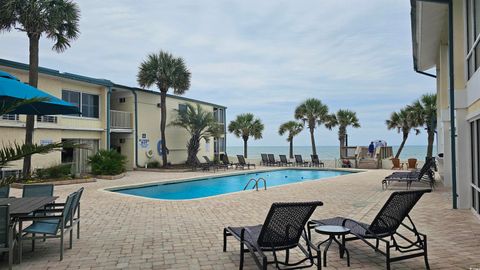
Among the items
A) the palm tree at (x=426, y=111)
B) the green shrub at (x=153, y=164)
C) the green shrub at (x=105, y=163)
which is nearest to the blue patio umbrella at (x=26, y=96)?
the green shrub at (x=105, y=163)

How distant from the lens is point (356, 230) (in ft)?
14.7

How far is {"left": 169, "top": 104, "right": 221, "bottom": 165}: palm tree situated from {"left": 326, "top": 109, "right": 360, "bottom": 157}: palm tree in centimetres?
1102

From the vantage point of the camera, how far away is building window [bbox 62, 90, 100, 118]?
18234mm

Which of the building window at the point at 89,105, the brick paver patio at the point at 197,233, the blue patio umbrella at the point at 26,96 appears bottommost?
the brick paver patio at the point at 197,233

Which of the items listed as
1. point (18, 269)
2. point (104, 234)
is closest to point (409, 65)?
point (104, 234)

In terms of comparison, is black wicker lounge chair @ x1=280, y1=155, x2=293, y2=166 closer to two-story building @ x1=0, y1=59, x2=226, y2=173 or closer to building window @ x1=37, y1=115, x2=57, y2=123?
two-story building @ x1=0, y1=59, x2=226, y2=173

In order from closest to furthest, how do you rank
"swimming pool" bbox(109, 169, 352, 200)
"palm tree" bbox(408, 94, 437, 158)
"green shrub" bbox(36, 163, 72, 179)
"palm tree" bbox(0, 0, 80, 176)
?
"swimming pool" bbox(109, 169, 352, 200)
"palm tree" bbox(0, 0, 80, 176)
"green shrub" bbox(36, 163, 72, 179)
"palm tree" bbox(408, 94, 437, 158)

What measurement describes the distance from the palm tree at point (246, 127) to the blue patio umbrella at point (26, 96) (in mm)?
27466

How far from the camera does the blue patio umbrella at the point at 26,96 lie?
4387 mm

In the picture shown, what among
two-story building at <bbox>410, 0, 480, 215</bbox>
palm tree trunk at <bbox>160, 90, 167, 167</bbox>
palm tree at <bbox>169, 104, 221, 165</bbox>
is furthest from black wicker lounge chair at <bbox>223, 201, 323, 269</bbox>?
palm tree at <bbox>169, 104, 221, 165</bbox>

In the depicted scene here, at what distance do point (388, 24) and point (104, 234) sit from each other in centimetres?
1247

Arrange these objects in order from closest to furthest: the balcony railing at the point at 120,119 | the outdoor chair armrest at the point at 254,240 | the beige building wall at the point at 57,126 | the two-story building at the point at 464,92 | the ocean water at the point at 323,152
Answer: the outdoor chair armrest at the point at 254,240, the two-story building at the point at 464,92, the beige building wall at the point at 57,126, the balcony railing at the point at 120,119, the ocean water at the point at 323,152

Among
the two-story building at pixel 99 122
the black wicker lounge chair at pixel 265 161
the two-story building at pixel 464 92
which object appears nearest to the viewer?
the two-story building at pixel 464 92

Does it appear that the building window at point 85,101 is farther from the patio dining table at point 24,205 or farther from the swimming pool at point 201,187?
the patio dining table at point 24,205
